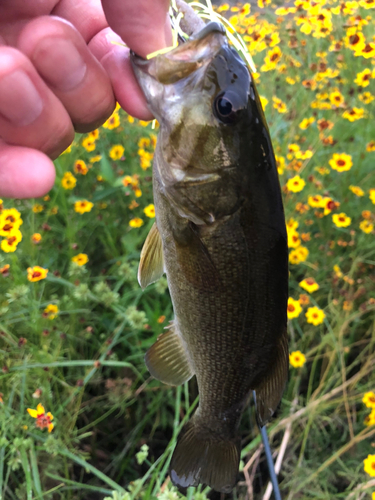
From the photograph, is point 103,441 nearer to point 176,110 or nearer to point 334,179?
point 176,110

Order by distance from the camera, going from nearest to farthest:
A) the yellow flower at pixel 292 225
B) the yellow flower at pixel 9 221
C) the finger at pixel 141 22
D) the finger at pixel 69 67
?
the finger at pixel 141 22
the finger at pixel 69 67
the yellow flower at pixel 9 221
the yellow flower at pixel 292 225

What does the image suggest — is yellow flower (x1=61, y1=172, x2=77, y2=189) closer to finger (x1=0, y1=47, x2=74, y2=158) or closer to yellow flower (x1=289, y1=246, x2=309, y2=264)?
finger (x1=0, y1=47, x2=74, y2=158)

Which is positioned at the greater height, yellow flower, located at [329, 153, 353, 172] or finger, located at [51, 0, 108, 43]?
finger, located at [51, 0, 108, 43]

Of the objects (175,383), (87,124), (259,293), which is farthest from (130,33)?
(175,383)

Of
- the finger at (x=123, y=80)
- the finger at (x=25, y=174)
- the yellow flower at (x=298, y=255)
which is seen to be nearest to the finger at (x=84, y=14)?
the finger at (x=123, y=80)

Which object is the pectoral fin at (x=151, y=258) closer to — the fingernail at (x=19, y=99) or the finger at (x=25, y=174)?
the finger at (x=25, y=174)

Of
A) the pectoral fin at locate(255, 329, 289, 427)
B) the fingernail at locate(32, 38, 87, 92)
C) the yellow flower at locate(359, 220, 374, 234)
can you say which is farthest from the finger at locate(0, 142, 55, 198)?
the yellow flower at locate(359, 220, 374, 234)
